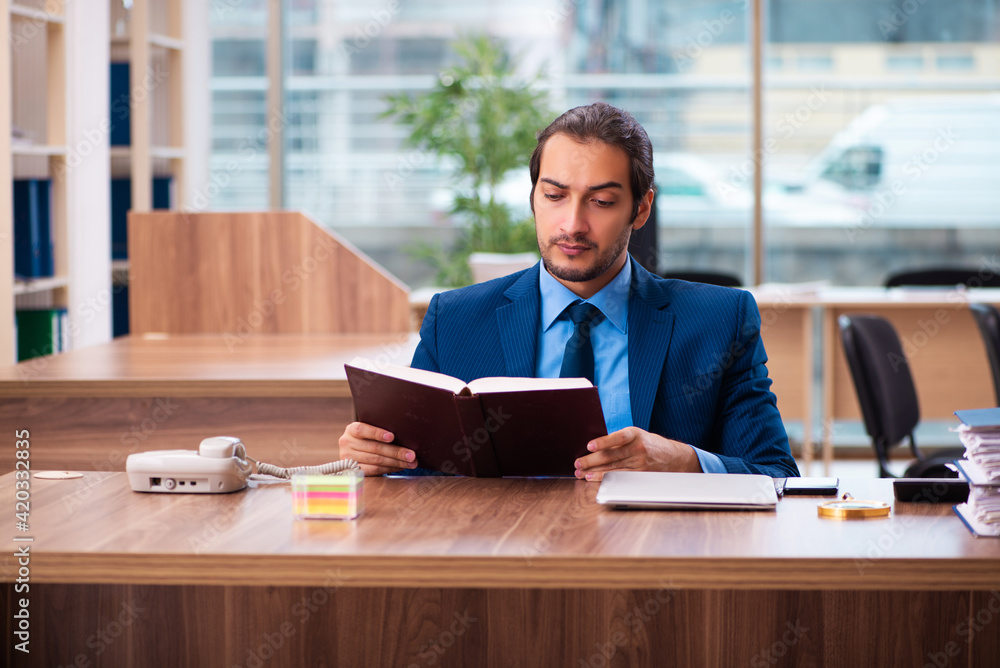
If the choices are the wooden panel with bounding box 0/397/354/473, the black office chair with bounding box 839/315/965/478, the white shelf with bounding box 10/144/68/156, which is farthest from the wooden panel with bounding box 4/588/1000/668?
the white shelf with bounding box 10/144/68/156

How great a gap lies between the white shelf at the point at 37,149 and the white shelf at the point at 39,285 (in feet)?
1.46

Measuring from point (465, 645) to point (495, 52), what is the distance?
14.4 ft

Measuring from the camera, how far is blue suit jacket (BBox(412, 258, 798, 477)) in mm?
1863

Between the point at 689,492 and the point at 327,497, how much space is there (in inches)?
19.6

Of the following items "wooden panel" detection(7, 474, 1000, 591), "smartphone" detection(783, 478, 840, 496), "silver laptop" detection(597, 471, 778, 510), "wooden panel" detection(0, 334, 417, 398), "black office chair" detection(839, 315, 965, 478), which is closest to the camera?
"wooden panel" detection(7, 474, 1000, 591)

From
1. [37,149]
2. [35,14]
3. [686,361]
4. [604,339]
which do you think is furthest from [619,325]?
[35,14]

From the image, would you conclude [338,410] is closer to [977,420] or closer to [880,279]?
[977,420]

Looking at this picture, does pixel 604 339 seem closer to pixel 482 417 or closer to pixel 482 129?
pixel 482 417

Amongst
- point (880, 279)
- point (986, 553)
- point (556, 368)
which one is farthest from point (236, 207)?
point (986, 553)

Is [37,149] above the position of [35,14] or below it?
below

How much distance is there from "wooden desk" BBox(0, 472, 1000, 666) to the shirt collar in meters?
0.40

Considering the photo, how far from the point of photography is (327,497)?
1.40m

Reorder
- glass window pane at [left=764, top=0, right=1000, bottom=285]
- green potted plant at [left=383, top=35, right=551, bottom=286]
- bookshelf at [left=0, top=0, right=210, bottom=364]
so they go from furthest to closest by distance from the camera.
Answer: glass window pane at [left=764, top=0, right=1000, bottom=285] < green potted plant at [left=383, top=35, right=551, bottom=286] < bookshelf at [left=0, top=0, right=210, bottom=364]

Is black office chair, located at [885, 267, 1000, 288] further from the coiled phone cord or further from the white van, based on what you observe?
the coiled phone cord
